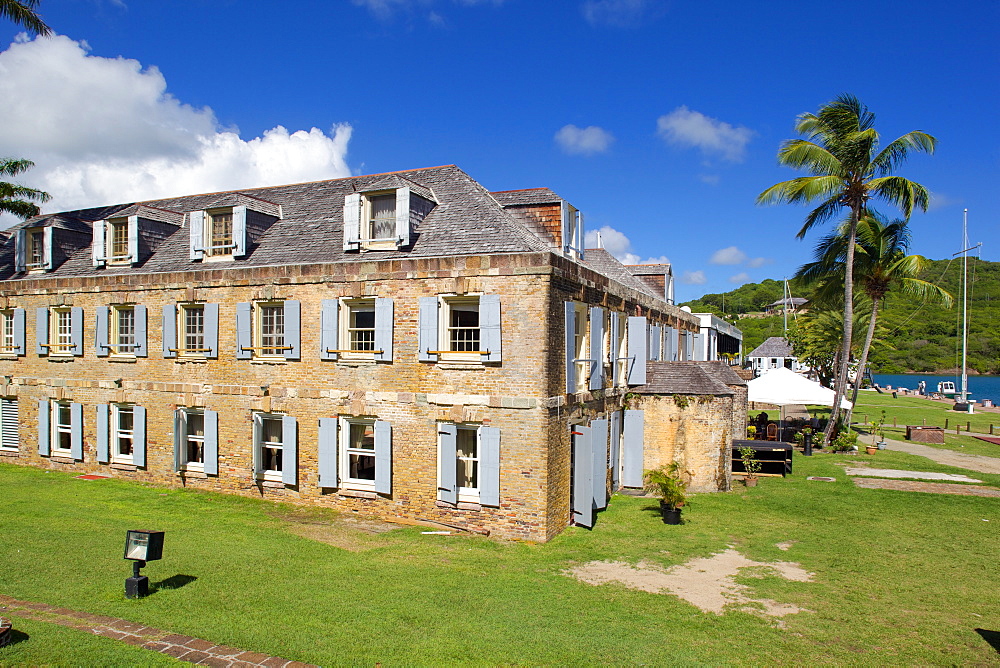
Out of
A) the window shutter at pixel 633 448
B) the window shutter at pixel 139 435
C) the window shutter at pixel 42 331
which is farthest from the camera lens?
the window shutter at pixel 42 331

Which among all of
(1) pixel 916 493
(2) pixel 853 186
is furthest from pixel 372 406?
(2) pixel 853 186

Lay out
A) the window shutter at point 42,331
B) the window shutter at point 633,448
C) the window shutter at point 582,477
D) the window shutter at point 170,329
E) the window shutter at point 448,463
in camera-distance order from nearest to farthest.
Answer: the window shutter at point 448,463 → the window shutter at point 582,477 → the window shutter at point 170,329 → the window shutter at point 633,448 → the window shutter at point 42,331

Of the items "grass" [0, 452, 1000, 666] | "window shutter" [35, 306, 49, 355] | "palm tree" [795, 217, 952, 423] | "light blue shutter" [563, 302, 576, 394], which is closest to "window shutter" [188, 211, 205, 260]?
"window shutter" [35, 306, 49, 355]

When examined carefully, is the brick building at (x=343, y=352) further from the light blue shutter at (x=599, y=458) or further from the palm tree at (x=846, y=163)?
the palm tree at (x=846, y=163)

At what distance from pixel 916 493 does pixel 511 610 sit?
15.0 metres

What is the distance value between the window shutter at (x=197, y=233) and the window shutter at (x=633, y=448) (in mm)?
13239

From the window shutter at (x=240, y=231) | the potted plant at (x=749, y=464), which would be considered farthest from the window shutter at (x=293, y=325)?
the potted plant at (x=749, y=464)

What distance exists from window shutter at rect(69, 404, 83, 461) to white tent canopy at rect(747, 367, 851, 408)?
2492cm

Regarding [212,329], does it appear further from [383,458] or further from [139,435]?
[383,458]

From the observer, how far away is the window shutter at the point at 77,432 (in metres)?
19.6

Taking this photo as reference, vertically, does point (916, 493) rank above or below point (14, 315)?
below

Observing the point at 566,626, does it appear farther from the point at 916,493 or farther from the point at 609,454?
the point at 916,493

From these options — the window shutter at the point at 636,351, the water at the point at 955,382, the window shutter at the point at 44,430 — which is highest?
the window shutter at the point at 636,351

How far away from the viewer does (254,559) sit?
1156cm
